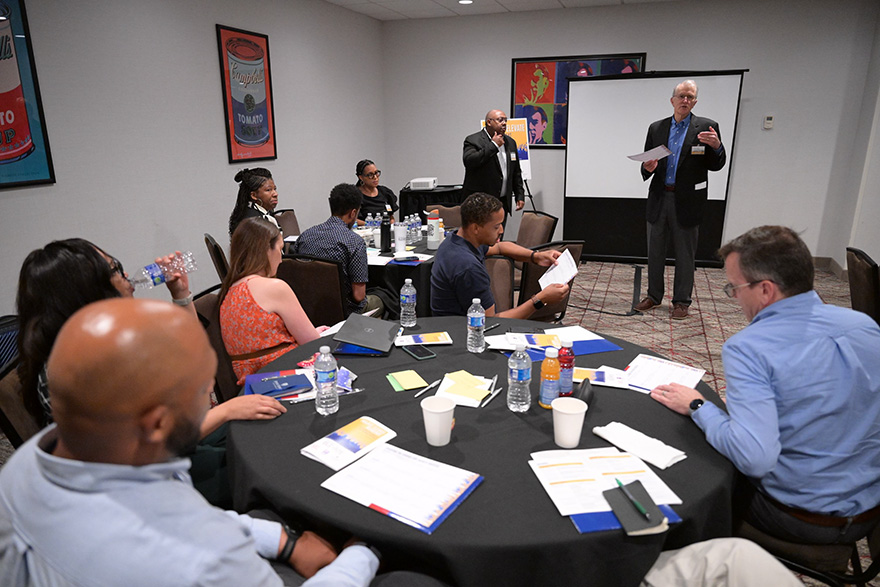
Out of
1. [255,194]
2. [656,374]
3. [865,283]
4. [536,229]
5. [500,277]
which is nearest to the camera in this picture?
[656,374]

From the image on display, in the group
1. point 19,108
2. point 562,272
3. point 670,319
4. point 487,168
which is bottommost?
point 670,319

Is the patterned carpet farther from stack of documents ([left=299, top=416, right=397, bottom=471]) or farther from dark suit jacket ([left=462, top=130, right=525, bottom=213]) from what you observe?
stack of documents ([left=299, top=416, right=397, bottom=471])

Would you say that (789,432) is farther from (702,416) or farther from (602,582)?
(602,582)

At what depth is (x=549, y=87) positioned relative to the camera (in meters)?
7.37

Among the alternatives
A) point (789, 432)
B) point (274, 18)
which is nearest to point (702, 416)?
point (789, 432)

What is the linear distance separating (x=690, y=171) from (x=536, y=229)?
1.51 m

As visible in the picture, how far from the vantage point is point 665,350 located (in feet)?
14.1

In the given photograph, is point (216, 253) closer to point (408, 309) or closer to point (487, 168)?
point (408, 309)

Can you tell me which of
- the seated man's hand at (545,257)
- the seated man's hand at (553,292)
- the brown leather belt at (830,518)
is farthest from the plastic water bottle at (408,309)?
the brown leather belt at (830,518)

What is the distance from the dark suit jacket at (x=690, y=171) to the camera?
4.86 m

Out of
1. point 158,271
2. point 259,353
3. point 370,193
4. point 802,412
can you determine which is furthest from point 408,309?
point 370,193

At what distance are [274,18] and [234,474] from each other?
5594 millimetres

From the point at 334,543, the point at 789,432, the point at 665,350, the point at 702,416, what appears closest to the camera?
the point at 334,543

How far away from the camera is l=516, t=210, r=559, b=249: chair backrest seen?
15.1 ft
